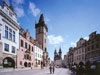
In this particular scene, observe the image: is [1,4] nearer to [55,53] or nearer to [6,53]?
[6,53]

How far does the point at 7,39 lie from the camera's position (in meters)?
21.2

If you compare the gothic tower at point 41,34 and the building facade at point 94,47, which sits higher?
the gothic tower at point 41,34

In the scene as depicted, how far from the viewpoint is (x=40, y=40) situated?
55.9 meters

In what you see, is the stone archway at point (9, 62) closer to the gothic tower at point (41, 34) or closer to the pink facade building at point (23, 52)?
the pink facade building at point (23, 52)

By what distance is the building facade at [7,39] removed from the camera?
63.6ft

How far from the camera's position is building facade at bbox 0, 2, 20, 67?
63.6 feet

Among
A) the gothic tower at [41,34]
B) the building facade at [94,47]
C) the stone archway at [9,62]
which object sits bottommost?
the stone archway at [9,62]

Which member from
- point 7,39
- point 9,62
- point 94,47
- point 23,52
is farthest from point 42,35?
point 7,39

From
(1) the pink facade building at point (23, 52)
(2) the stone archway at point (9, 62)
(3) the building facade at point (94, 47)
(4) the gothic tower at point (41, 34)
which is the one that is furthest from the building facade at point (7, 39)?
(4) the gothic tower at point (41, 34)

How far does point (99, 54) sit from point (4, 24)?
28.8 metres

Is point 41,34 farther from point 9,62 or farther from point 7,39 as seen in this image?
point 7,39

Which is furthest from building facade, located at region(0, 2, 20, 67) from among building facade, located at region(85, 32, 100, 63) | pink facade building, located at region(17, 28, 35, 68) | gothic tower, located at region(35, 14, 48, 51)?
gothic tower, located at region(35, 14, 48, 51)

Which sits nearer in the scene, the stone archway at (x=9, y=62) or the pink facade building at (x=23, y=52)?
the stone archway at (x=9, y=62)

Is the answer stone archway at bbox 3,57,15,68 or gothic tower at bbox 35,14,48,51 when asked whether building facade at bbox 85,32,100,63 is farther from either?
gothic tower at bbox 35,14,48,51
